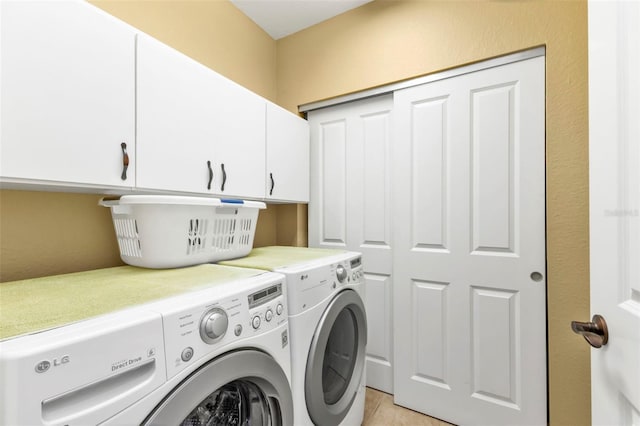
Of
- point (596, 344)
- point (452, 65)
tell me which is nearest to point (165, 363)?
point (596, 344)

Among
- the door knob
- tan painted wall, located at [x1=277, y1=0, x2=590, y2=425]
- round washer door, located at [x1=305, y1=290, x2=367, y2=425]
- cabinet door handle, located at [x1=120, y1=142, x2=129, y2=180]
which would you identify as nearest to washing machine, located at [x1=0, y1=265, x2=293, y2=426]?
round washer door, located at [x1=305, y1=290, x2=367, y2=425]

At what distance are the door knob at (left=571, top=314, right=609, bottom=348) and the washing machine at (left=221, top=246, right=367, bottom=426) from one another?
758 mm

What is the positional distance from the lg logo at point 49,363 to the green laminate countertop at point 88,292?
13 centimetres

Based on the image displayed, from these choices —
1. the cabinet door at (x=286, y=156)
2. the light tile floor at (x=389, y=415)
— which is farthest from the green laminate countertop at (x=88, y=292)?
the light tile floor at (x=389, y=415)

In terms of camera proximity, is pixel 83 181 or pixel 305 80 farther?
pixel 305 80

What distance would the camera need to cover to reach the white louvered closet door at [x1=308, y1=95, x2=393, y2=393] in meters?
1.95

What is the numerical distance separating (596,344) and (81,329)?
41.8 inches

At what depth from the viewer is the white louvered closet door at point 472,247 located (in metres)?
1.47

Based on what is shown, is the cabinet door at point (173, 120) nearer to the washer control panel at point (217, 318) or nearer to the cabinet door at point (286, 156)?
the cabinet door at point (286, 156)

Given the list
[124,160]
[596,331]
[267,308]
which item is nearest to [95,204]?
[124,160]

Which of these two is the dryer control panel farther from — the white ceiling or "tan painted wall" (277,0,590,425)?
the white ceiling

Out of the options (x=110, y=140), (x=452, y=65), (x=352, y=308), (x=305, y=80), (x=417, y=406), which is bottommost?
(x=417, y=406)

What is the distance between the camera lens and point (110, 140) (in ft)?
3.30

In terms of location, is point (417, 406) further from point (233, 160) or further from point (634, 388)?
point (233, 160)
